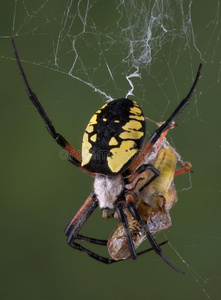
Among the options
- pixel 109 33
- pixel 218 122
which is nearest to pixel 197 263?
pixel 218 122

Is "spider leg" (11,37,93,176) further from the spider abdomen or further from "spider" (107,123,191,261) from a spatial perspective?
"spider" (107,123,191,261)

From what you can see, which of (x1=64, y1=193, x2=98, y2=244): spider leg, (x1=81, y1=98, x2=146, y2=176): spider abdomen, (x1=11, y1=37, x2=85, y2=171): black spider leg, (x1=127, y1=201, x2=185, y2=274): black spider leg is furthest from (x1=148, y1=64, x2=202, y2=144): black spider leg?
(x1=64, y1=193, x2=98, y2=244): spider leg

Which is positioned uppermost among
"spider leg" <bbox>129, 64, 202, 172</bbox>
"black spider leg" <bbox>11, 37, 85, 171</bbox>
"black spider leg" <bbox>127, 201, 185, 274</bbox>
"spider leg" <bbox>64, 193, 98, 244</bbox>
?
"black spider leg" <bbox>11, 37, 85, 171</bbox>

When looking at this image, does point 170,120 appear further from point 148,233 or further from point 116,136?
point 148,233

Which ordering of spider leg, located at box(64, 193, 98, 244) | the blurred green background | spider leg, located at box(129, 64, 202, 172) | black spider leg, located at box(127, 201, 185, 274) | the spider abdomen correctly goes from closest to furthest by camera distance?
the spider abdomen, spider leg, located at box(129, 64, 202, 172), black spider leg, located at box(127, 201, 185, 274), spider leg, located at box(64, 193, 98, 244), the blurred green background

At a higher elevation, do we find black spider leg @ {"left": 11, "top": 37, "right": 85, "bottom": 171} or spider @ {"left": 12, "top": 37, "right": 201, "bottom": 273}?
black spider leg @ {"left": 11, "top": 37, "right": 85, "bottom": 171}

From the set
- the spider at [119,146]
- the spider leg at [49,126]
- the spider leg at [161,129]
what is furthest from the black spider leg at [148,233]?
the spider leg at [49,126]

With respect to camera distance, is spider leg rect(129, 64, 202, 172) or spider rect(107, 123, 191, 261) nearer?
spider leg rect(129, 64, 202, 172)

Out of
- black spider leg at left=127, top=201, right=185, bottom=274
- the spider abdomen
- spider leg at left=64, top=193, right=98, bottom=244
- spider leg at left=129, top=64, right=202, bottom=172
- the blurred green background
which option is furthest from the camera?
the blurred green background
